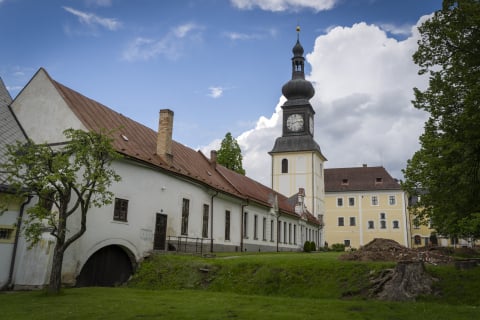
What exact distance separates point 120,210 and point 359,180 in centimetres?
5768

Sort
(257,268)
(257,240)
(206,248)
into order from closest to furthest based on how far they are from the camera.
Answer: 1. (257,268)
2. (206,248)
3. (257,240)

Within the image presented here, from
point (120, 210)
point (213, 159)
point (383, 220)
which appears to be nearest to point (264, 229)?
point (213, 159)

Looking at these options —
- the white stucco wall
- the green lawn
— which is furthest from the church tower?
the green lawn

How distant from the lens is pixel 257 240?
31.8m

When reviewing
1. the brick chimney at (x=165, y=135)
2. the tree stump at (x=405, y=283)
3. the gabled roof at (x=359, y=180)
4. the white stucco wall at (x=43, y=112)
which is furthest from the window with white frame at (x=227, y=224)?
the gabled roof at (x=359, y=180)

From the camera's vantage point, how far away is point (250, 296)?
13.5m

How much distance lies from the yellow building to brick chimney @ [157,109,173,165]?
51.1m

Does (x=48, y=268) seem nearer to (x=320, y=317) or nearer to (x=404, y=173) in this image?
(x=320, y=317)

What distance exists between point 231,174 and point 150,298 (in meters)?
21.3

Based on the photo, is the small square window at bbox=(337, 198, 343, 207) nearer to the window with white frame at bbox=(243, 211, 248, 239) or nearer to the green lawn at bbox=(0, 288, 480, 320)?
the window with white frame at bbox=(243, 211, 248, 239)

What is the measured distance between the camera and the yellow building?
66312 millimetres

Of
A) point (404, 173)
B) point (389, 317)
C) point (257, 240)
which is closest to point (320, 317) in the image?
point (389, 317)

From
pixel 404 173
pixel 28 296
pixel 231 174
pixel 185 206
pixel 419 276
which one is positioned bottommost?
pixel 28 296

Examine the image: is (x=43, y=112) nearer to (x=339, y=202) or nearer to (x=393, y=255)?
(x=393, y=255)
